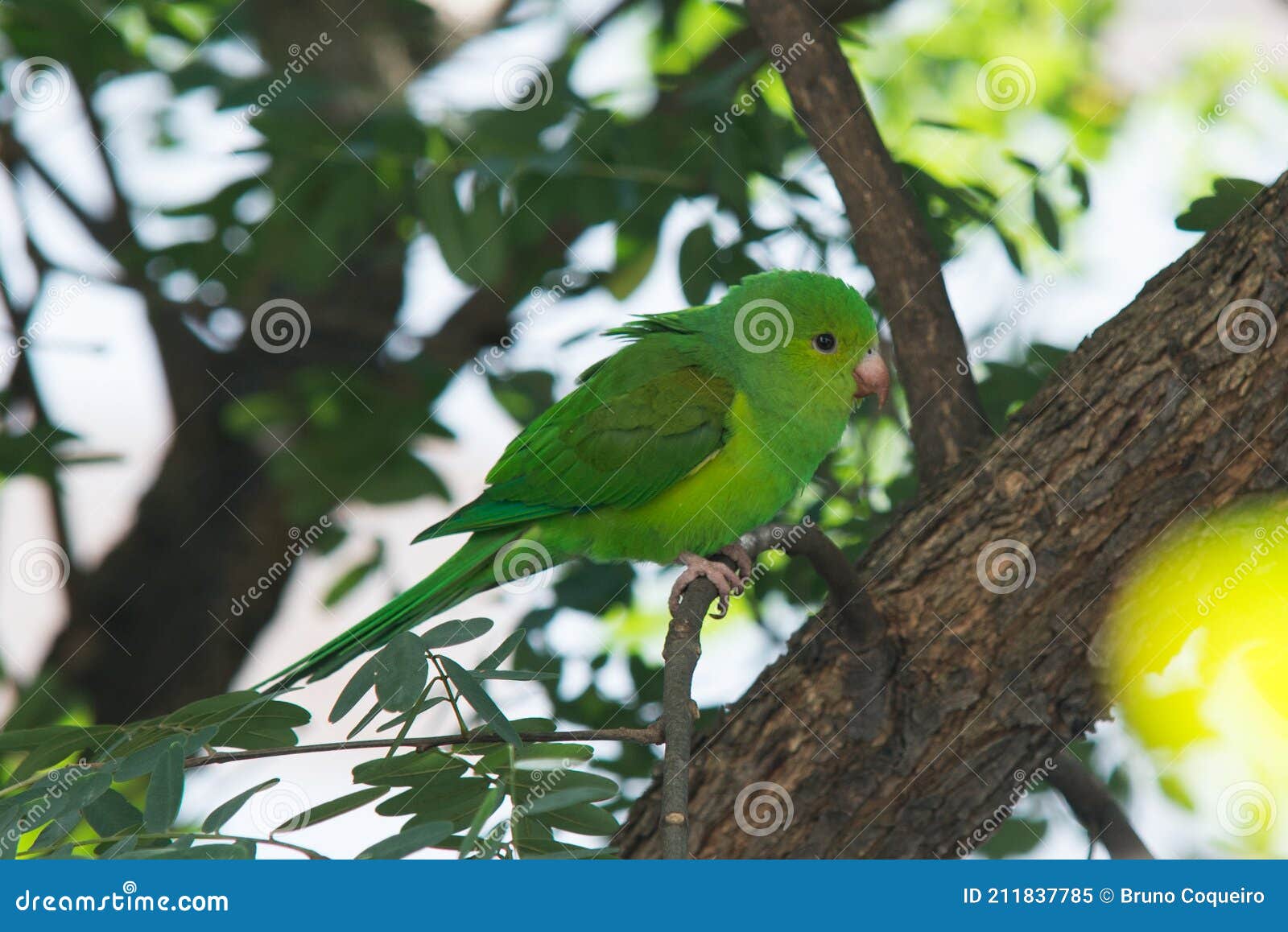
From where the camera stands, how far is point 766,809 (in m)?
3.38

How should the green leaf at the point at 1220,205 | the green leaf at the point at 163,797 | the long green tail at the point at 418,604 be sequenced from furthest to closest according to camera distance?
the green leaf at the point at 1220,205
the long green tail at the point at 418,604
the green leaf at the point at 163,797

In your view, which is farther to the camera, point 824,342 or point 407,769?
point 824,342

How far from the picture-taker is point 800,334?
416cm

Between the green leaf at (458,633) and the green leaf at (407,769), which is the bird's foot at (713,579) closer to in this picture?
the green leaf at (458,633)

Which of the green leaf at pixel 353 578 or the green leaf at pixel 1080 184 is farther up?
the green leaf at pixel 1080 184

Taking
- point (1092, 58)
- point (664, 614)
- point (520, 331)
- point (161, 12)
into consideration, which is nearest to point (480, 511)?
A: point (520, 331)

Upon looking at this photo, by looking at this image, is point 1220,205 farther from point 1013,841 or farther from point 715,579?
point 1013,841

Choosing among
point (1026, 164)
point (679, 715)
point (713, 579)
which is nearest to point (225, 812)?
point (679, 715)

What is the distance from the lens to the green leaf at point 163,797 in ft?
7.29

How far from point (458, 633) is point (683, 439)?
1625 millimetres

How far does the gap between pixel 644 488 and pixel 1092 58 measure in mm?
4563

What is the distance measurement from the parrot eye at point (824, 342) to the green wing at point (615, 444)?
1.16ft

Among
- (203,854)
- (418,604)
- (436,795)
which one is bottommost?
(203,854)

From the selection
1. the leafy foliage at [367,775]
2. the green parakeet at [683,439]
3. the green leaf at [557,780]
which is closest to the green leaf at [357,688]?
the leafy foliage at [367,775]
